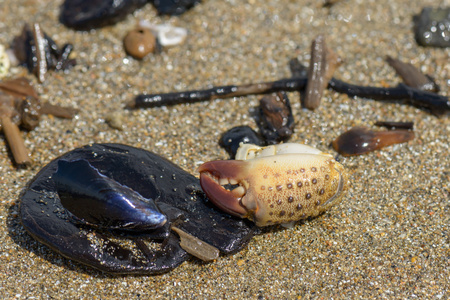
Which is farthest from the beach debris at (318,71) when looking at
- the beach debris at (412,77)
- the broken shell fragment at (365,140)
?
the beach debris at (412,77)

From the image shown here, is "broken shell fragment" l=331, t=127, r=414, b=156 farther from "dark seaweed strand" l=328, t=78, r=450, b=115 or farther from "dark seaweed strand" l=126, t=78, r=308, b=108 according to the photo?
"dark seaweed strand" l=126, t=78, r=308, b=108

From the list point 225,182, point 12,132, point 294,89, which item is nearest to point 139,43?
point 12,132

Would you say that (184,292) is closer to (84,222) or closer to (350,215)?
(84,222)

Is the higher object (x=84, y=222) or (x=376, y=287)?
(x=84, y=222)

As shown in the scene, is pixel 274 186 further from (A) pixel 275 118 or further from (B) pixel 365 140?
(B) pixel 365 140

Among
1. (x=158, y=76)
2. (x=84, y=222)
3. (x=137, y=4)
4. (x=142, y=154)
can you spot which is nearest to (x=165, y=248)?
(x=84, y=222)

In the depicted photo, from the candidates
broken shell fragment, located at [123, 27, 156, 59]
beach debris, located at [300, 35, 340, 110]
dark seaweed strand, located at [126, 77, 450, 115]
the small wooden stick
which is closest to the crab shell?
beach debris, located at [300, 35, 340, 110]
